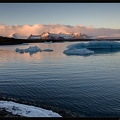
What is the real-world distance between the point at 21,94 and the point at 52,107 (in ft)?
12.3

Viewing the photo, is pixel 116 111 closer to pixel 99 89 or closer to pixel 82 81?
pixel 99 89

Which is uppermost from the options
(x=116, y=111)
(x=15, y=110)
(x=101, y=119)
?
(x=101, y=119)

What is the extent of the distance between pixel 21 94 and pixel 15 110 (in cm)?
518

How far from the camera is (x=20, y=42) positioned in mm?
113125

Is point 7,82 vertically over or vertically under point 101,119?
under

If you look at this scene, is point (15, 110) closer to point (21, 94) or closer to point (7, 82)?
point (21, 94)

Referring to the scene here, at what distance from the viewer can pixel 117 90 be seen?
14.9 m

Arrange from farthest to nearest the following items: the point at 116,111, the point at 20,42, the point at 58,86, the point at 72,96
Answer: the point at 20,42, the point at 58,86, the point at 72,96, the point at 116,111

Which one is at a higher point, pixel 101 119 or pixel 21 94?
pixel 101 119

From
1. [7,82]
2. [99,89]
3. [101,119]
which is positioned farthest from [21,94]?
[101,119]

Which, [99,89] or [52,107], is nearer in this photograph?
[52,107]

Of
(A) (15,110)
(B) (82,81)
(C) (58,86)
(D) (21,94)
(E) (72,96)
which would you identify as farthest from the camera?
(B) (82,81)

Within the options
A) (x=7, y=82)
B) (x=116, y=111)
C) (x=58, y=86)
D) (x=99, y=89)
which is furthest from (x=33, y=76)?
(x=116, y=111)

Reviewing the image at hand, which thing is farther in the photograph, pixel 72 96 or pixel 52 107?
pixel 72 96
